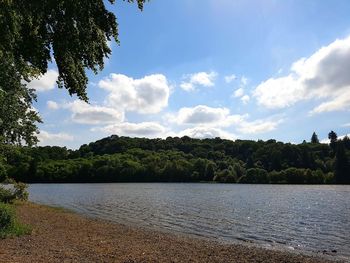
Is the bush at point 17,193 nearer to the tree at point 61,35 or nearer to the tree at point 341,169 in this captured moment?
the tree at point 61,35

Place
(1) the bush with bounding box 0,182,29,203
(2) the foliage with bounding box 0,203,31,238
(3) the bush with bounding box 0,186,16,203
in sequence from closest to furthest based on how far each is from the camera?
(2) the foliage with bounding box 0,203,31,238
(3) the bush with bounding box 0,186,16,203
(1) the bush with bounding box 0,182,29,203

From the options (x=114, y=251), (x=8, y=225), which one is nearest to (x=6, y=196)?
(x=8, y=225)

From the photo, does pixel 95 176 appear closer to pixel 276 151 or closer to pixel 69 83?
pixel 276 151

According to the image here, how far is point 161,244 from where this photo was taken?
25.8 metres

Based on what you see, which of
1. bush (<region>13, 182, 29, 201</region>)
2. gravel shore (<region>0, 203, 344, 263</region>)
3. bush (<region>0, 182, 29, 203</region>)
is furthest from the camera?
bush (<region>13, 182, 29, 201</region>)

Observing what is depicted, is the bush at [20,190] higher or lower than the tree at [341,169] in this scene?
lower

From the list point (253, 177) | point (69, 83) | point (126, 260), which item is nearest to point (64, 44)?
point (69, 83)

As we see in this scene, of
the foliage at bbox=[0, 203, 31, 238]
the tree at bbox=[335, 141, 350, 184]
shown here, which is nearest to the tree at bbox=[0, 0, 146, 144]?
the foliage at bbox=[0, 203, 31, 238]

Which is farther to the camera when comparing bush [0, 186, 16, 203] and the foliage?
bush [0, 186, 16, 203]

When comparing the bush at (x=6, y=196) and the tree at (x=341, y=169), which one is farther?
the tree at (x=341, y=169)

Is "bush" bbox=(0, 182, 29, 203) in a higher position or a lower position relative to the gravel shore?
higher

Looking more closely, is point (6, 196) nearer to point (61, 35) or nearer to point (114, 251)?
point (114, 251)

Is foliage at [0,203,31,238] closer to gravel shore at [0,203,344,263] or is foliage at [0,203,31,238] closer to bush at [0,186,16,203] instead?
gravel shore at [0,203,344,263]

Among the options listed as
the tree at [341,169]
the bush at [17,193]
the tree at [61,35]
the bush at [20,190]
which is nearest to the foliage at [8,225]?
the tree at [61,35]
